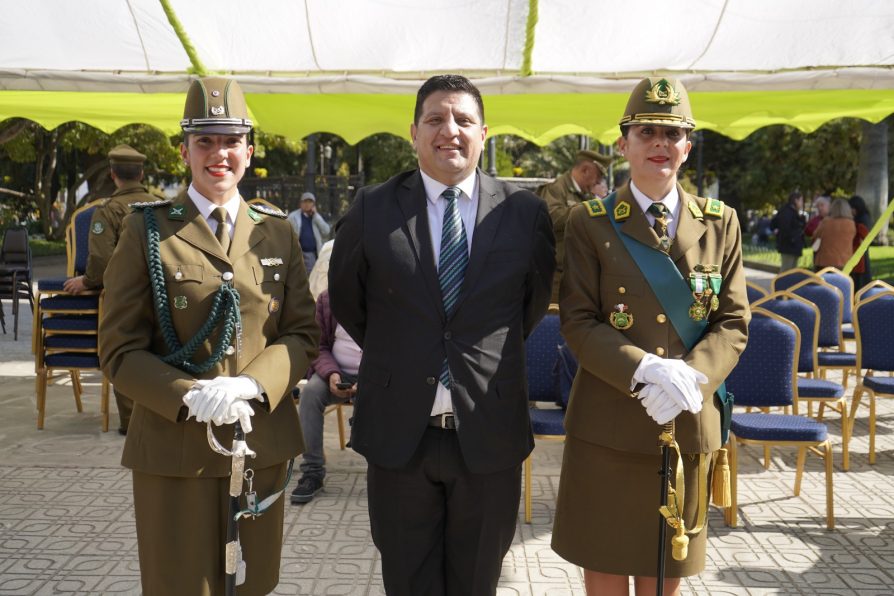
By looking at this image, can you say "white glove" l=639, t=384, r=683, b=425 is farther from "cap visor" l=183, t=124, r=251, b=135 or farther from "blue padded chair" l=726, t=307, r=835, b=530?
"blue padded chair" l=726, t=307, r=835, b=530

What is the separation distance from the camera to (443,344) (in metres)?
2.45

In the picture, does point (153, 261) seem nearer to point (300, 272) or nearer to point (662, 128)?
point (300, 272)

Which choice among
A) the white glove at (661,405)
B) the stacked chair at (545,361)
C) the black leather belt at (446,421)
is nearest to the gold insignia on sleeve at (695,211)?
the white glove at (661,405)

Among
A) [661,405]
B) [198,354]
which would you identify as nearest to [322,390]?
[198,354]

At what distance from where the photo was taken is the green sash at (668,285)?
8.79ft

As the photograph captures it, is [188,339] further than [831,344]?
No

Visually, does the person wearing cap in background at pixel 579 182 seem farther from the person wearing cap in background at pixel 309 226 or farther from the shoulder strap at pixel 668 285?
the shoulder strap at pixel 668 285

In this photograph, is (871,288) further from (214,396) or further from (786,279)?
(214,396)

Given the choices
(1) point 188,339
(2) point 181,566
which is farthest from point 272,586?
(1) point 188,339

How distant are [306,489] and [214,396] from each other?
2.86 meters

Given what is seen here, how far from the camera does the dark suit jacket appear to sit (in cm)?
245

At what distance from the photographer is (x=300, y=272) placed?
2695 mm

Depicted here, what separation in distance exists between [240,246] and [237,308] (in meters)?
0.21

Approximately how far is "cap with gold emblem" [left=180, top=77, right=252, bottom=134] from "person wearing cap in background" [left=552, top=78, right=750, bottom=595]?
1.12 m
